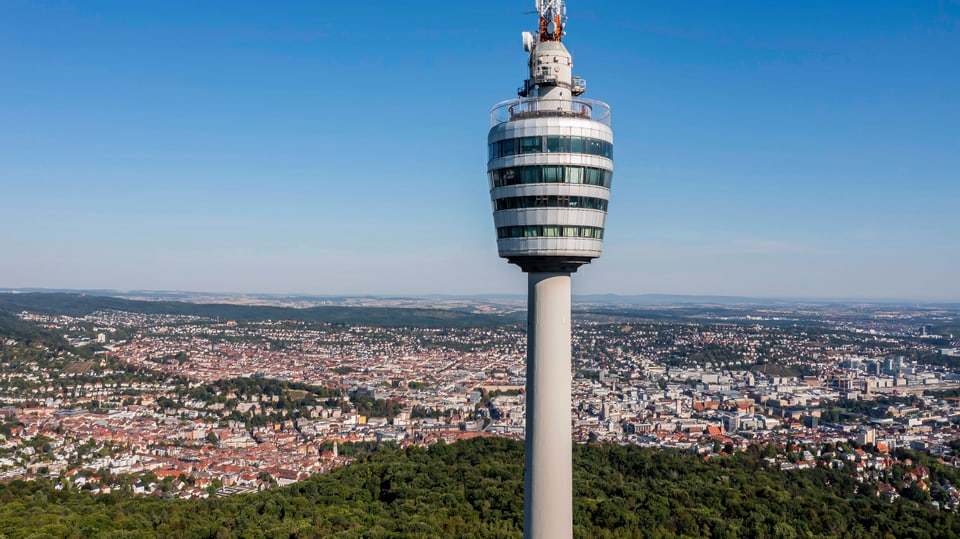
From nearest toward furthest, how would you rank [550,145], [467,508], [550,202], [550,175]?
[550,145], [550,175], [550,202], [467,508]

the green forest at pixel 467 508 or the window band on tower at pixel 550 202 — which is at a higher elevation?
the window band on tower at pixel 550 202

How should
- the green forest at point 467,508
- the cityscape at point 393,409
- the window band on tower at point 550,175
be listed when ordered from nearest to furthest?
the window band on tower at point 550,175
the green forest at point 467,508
the cityscape at point 393,409

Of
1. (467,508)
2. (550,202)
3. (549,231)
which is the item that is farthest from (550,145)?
(467,508)

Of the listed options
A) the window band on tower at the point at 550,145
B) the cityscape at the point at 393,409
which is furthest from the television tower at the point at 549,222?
the cityscape at the point at 393,409

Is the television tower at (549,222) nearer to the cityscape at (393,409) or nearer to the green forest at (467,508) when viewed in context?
the green forest at (467,508)

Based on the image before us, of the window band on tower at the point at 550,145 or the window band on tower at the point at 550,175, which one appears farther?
the window band on tower at the point at 550,175

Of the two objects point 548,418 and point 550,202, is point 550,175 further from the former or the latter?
point 548,418

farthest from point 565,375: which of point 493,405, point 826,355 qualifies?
point 826,355
